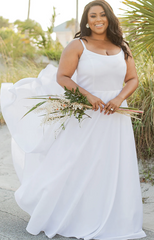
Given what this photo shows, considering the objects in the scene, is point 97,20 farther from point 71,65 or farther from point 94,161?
point 94,161

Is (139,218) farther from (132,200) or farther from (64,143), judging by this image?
(64,143)

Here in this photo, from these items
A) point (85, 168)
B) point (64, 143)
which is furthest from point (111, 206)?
point (64, 143)

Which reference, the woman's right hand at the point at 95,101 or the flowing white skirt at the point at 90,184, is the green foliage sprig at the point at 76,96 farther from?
the flowing white skirt at the point at 90,184

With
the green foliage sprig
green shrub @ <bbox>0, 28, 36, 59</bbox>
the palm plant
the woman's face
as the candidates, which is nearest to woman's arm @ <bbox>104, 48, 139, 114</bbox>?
the green foliage sprig

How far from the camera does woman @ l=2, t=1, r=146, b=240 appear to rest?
249 cm

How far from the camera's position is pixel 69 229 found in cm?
254

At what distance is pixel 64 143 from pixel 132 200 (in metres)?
0.77

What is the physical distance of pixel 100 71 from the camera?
2469mm

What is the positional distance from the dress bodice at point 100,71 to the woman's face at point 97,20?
0.59ft

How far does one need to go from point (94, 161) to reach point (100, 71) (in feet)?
2.49

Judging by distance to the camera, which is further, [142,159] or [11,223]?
[142,159]

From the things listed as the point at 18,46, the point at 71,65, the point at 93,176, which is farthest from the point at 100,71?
the point at 18,46

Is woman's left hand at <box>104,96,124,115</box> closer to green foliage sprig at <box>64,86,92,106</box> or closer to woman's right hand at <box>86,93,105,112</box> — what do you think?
woman's right hand at <box>86,93,105,112</box>

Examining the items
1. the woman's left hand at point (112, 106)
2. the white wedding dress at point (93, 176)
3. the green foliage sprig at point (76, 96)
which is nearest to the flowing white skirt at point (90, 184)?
the white wedding dress at point (93, 176)
